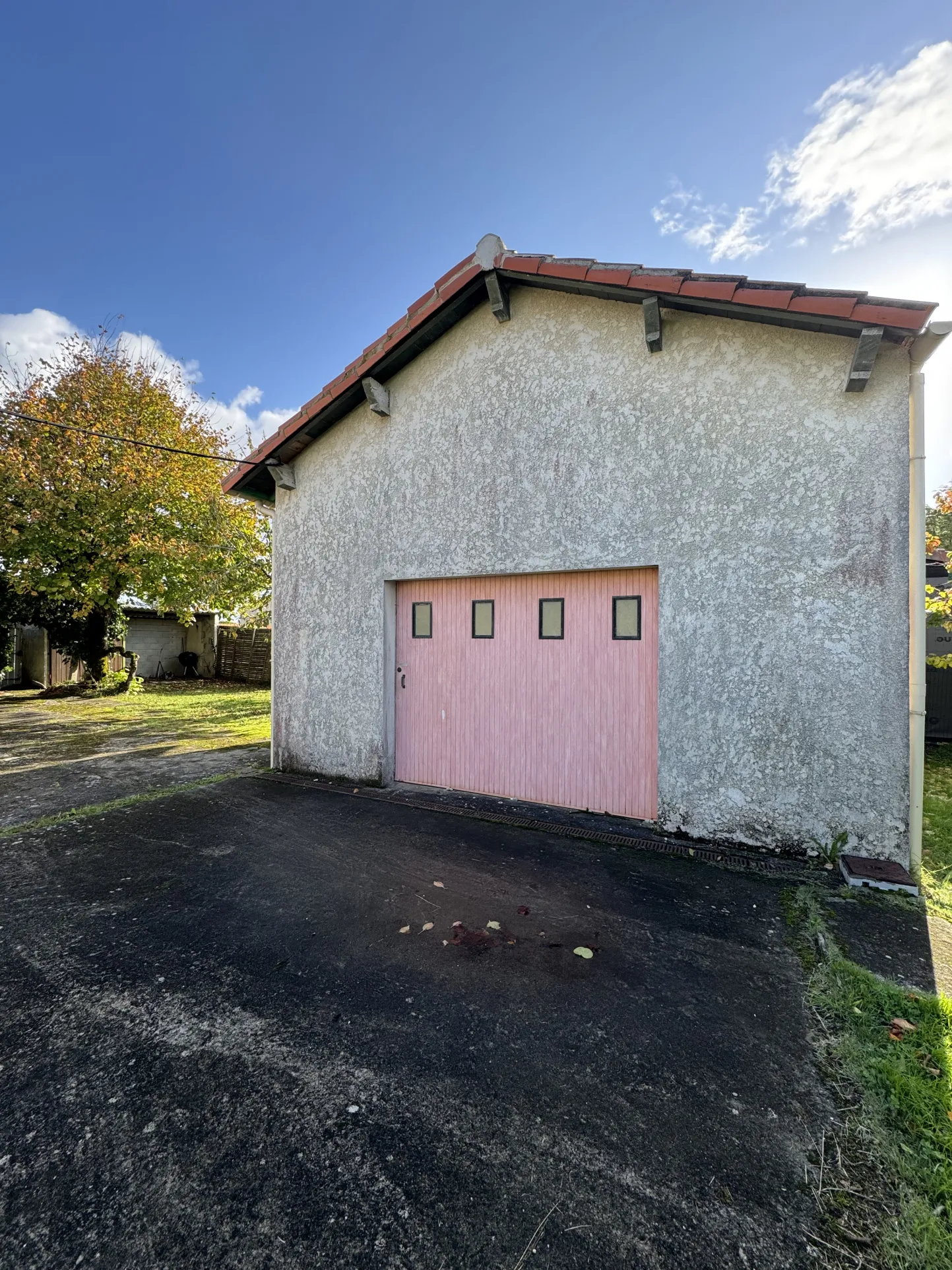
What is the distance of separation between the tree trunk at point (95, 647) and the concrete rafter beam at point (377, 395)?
13108mm

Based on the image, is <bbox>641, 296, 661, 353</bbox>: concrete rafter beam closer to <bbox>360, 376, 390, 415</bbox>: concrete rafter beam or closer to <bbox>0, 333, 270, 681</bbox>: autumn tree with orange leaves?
<bbox>360, 376, 390, 415</bbox>: concrete rafter beam

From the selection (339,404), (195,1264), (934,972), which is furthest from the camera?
(339,404)

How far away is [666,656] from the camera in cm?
456

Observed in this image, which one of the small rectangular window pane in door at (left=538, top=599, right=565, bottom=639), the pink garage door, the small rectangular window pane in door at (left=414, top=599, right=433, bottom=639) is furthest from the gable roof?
the small rectangular window pane in door at (left=538, top=599, right=565, bottom=639)

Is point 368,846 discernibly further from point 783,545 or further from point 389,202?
point 389,202

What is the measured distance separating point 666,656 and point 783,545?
128 centimetres

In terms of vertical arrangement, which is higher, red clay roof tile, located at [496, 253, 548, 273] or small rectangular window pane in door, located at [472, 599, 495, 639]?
red clay roof tile, located at [496, 253, 548, 273]

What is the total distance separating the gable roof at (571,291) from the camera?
11.9 ft

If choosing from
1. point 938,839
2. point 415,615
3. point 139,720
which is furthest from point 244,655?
point 938,839

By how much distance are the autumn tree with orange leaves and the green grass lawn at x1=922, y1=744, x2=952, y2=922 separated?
50.4 ft

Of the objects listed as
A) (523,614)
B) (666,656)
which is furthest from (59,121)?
(666,656)

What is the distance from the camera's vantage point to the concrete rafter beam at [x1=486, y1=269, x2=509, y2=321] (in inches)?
197

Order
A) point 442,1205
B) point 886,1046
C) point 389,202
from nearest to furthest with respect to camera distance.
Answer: point 442,1205 < point 886,1046 < point 389,202

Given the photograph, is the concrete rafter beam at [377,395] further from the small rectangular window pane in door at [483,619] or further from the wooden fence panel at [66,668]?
the wooden fence panel at [66,668]
